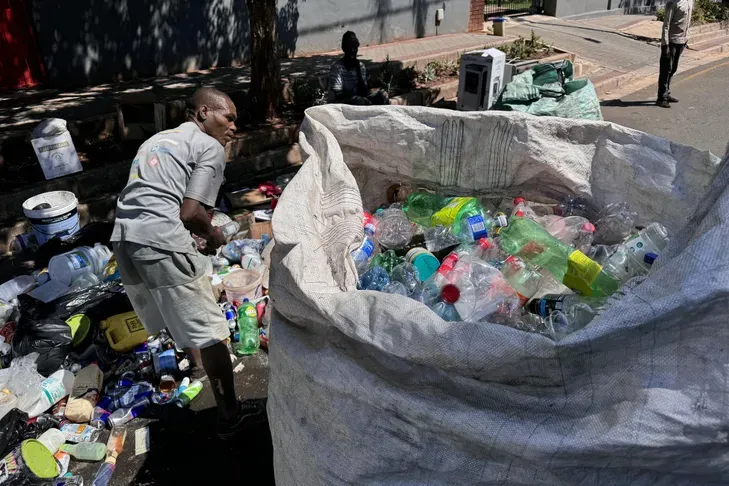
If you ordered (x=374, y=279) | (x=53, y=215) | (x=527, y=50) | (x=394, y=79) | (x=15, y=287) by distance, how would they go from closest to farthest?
(x=374, y=279), (x=15, y=287), (x=53, y=215), (x=394, y=79), (x=527, y=50)

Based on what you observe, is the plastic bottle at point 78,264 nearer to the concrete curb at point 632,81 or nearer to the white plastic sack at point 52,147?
the white plastic sack at point 52,147

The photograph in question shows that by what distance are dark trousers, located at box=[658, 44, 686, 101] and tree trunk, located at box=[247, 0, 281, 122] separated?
20.0ft

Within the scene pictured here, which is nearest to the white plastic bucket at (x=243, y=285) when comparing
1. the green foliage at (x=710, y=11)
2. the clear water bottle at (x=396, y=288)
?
the clear water bottle at (x=396, y=288)

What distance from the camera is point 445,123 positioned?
266 cm

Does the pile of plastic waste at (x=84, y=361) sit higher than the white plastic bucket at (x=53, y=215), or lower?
lower

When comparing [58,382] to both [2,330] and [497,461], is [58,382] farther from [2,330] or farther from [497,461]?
[497,461]

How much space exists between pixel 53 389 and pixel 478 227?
2601 millimetres

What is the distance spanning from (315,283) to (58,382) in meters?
2.25

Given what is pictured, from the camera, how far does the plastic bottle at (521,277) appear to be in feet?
7.91

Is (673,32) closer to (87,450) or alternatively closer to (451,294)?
(451,294)

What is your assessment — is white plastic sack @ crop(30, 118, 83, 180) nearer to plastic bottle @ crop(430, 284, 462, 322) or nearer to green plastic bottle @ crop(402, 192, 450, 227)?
green plastic bottle @ crop(402, 192, 450, 227)

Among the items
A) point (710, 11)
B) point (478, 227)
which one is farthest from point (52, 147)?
point (710, 11)

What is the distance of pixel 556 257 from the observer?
2.45 m

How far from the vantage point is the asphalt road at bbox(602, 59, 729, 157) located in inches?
267
